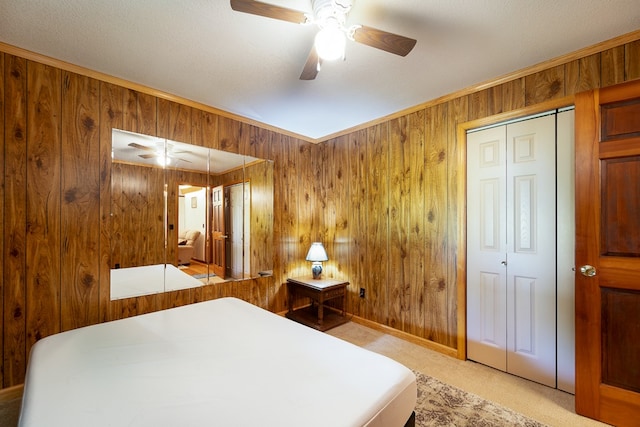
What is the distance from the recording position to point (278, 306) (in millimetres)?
3467

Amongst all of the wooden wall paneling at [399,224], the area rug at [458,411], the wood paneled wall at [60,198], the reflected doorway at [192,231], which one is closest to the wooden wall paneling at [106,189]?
the wood paneled wall at [60,198]

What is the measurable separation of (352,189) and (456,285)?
5.35 ft

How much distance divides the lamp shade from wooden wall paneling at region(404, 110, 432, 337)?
108 centimetres

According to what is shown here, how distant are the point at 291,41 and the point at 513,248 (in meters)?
2.42

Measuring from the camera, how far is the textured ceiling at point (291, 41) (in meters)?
1.55

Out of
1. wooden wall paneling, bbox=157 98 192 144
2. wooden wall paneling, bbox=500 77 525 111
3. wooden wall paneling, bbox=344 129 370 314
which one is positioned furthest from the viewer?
wooden wall paneling, bbox=344 129 370 314

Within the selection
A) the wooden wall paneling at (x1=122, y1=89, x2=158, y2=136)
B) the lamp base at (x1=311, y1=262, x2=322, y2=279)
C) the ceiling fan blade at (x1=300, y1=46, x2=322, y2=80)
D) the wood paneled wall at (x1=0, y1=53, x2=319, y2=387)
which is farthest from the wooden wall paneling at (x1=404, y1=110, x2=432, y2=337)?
the wooden wall paneling at (x1=122, y1=89, x2=158, y2=136)

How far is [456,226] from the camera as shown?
256cm

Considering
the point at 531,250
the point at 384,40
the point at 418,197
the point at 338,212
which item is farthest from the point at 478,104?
the point at 338,212

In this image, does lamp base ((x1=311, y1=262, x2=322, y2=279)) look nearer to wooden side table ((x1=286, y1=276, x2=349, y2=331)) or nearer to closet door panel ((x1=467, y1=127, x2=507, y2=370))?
wooden side table ((x1=286, y1=276, x2=349, y2=331))

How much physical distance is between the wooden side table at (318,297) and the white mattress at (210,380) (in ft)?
4.73

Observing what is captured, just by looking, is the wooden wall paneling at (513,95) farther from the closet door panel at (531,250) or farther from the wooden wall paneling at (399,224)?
the wooden wall paneling at (399,224)

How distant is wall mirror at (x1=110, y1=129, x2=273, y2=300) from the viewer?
2389 mm

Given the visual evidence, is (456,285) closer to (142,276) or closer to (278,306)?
(278,306)
